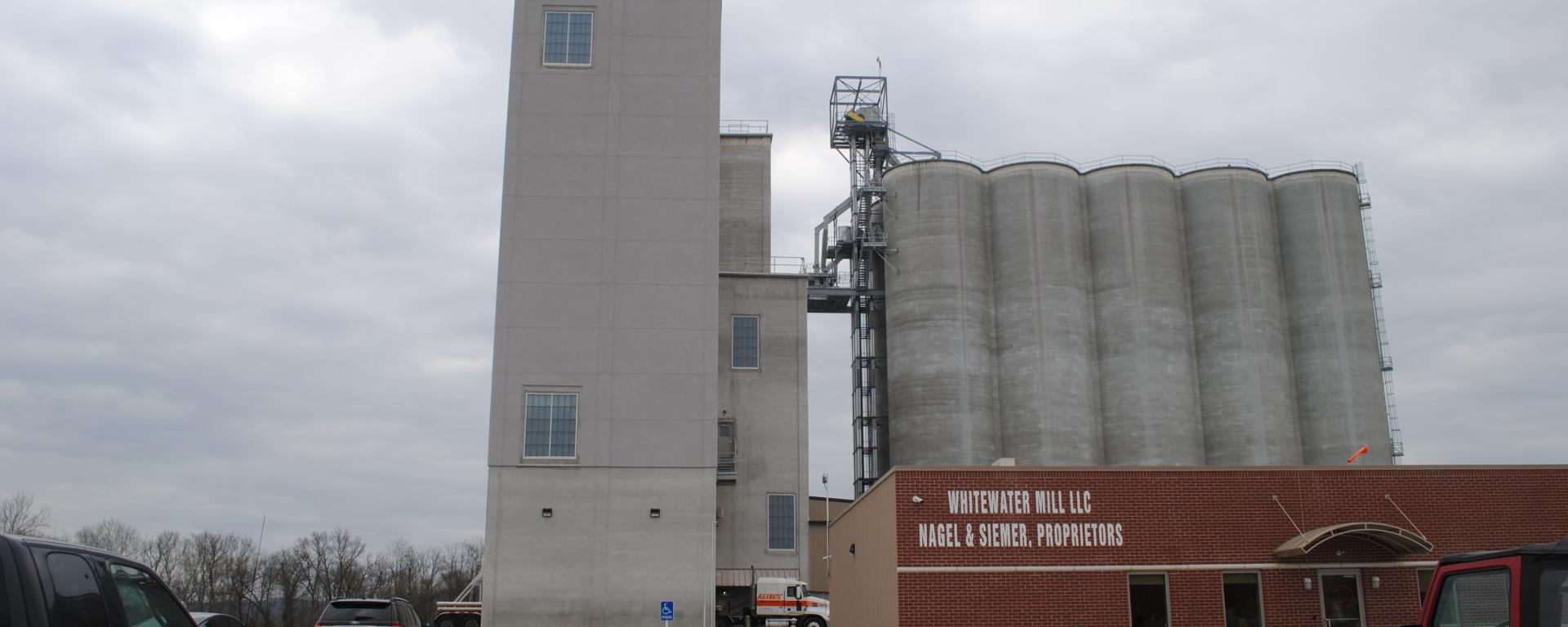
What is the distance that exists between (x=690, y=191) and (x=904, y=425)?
19616mm

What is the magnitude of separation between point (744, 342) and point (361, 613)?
30098 millimetres

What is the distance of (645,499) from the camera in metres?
39.2

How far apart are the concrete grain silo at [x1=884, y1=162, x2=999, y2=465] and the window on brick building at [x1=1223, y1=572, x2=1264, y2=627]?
28368mm

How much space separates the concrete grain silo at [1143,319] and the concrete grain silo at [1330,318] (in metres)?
5.22

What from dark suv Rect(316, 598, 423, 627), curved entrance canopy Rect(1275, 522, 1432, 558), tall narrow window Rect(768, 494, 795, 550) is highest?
tall narrow window Rect(768, 494, 795, 550)

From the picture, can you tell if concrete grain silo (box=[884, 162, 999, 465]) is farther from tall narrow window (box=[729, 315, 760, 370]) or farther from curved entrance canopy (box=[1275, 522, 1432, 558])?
curved entrance canopy (box=[1275, 522, 1432, 558])

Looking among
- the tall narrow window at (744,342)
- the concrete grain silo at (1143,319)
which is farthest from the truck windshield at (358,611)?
the concrete grain silo at (1143,319)

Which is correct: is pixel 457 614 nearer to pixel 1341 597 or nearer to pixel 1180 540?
pixel 1180 540

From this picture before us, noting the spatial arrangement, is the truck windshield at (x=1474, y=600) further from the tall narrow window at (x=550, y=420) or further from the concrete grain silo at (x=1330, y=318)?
the concrete grain silo at (x=1330, y=318)

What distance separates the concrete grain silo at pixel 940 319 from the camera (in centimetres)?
5481

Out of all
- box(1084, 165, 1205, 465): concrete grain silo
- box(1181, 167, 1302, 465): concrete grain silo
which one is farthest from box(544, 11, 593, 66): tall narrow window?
box(1181, 167, 1302, 465): concrete grain silo

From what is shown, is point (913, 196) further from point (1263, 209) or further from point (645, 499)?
point (645, 499)

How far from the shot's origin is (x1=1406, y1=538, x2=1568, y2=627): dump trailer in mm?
7535

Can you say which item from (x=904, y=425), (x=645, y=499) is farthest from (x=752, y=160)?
(x=645, y=499)
